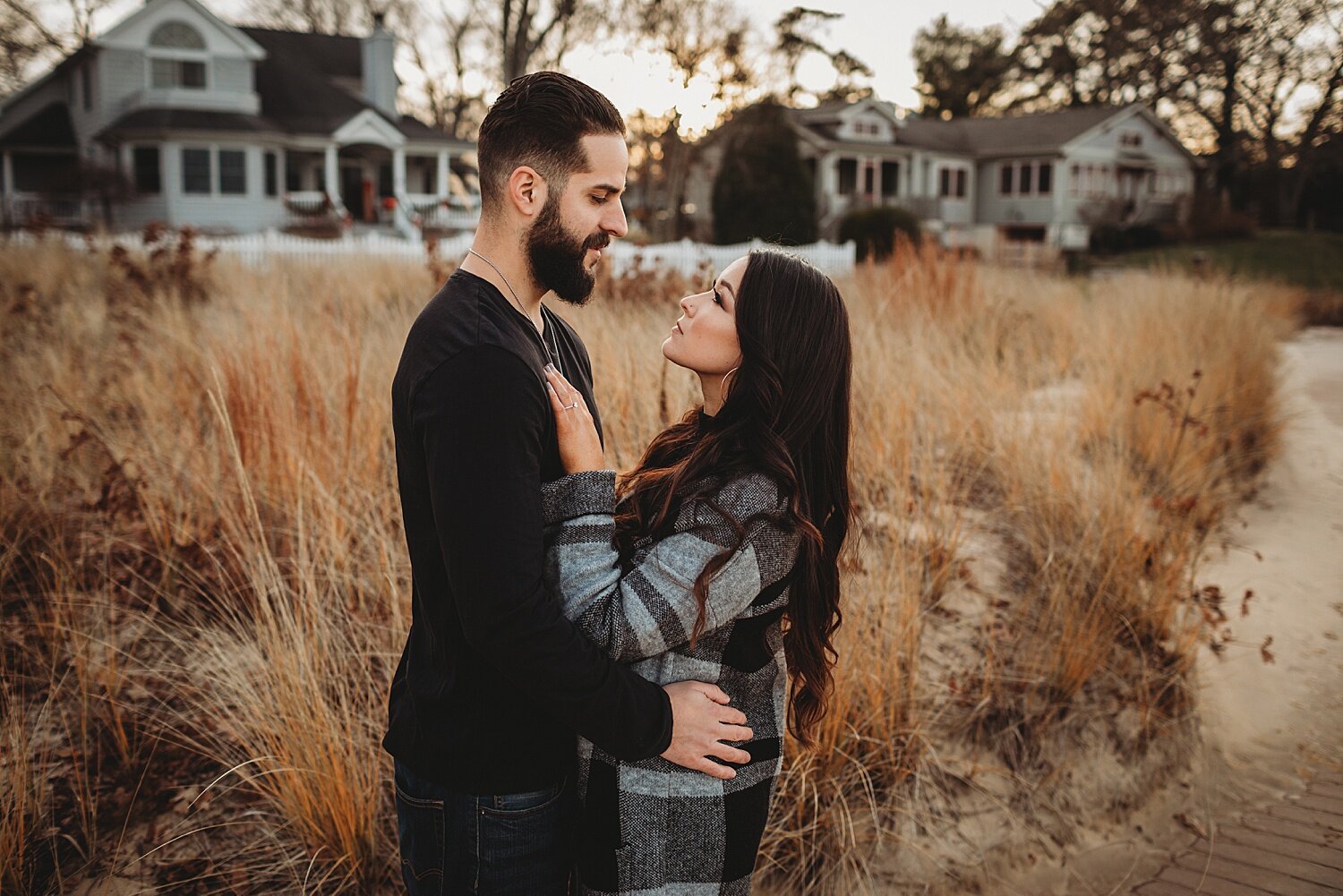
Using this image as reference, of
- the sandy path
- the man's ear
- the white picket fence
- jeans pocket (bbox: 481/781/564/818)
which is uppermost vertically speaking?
the white picket fence

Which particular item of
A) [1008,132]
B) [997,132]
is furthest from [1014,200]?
[997,132]

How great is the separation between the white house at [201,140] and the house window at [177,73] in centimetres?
4

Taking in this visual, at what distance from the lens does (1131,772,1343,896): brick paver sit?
10.5 feet

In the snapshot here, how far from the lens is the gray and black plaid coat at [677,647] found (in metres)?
1.66

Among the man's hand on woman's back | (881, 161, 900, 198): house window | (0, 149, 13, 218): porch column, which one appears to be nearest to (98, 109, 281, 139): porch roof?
(0, 149, 13, 218): porch column

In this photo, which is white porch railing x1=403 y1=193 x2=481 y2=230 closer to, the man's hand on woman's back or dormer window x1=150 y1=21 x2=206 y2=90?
dormer window x1=150 y1=21 x2=206 y2=90

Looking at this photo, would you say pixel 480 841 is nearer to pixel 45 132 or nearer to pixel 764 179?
pixel 764 179

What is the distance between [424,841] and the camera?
177cm

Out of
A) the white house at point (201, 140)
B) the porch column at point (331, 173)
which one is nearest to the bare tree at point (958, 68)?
the white house at point (201, 140)

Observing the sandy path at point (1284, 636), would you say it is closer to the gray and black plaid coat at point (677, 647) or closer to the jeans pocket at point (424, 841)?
the gray and black plaid coat at point (677, 647)

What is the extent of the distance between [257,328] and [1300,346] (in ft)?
49.0

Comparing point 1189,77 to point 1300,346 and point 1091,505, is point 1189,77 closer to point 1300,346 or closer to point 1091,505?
point 1300,346

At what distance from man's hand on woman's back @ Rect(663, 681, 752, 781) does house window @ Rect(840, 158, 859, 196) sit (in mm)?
34058

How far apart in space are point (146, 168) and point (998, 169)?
29876mm
